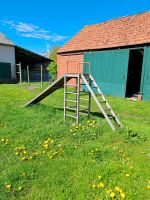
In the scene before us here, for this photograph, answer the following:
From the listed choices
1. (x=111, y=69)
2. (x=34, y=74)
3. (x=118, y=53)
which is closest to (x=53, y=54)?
(x=34, y=74)

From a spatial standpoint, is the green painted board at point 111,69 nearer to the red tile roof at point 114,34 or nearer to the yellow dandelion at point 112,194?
the red tile roof at point 114,34

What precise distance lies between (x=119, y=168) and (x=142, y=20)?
12.3 m

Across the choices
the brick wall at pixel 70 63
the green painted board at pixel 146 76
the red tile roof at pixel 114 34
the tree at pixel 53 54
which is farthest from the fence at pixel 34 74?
the tree at pixel 53 54

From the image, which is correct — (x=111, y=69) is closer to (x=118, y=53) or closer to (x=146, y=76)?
(x=118, y=53)

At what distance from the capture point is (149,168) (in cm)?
380

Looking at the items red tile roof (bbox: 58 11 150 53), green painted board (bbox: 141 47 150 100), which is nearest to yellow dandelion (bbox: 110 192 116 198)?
green painted board (bbox: 141 47 150 100)

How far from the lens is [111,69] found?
13266mm

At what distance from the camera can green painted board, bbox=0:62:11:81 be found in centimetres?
2367

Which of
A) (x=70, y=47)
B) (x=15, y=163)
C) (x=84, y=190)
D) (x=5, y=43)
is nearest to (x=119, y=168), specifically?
(x=84, y=190)

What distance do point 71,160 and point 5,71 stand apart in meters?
22.1

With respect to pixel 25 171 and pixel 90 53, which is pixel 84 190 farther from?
pixel 90 53

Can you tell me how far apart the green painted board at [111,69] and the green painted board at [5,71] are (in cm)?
1298

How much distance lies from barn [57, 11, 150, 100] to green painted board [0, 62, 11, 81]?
10.3m

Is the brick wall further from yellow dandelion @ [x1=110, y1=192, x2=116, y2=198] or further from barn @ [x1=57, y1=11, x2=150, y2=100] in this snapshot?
yellow dandelion @ [x1=110, y1=192, x2=116, y2=198]
